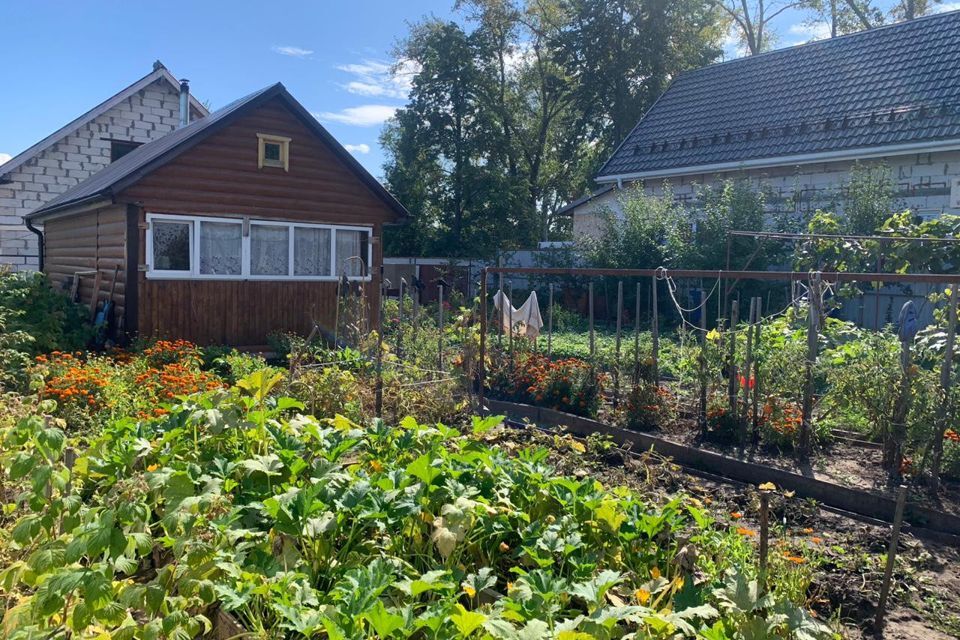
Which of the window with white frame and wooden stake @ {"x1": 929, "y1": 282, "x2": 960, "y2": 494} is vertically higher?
the window with white frame

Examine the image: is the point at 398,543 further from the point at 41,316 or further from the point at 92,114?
the point at 92,114

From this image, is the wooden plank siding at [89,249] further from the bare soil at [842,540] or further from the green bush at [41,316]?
the bare soil at [842,540]

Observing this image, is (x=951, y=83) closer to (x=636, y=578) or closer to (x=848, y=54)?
(x=848, y=54)

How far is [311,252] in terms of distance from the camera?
1300 centimetres

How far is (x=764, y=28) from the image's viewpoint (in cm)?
3222

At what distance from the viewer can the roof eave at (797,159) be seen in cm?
1326

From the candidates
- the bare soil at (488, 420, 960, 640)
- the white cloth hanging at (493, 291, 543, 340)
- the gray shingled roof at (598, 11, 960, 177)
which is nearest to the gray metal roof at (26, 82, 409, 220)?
the white cloth hanging at (493, 291, 543, 340)

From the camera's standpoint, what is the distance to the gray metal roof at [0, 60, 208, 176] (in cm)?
1819

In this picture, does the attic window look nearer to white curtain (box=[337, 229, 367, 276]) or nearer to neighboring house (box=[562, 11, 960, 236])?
white curtain (box=[337, 229, 367, 276])

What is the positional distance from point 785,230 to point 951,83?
385 centimetres

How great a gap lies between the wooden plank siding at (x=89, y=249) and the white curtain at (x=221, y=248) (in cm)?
114

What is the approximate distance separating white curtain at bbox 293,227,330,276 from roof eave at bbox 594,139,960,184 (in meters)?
8.34

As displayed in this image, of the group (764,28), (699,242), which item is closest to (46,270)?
(699,242)

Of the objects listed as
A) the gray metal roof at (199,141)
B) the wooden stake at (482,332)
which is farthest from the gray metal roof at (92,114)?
the wooden stake at (482,332)
